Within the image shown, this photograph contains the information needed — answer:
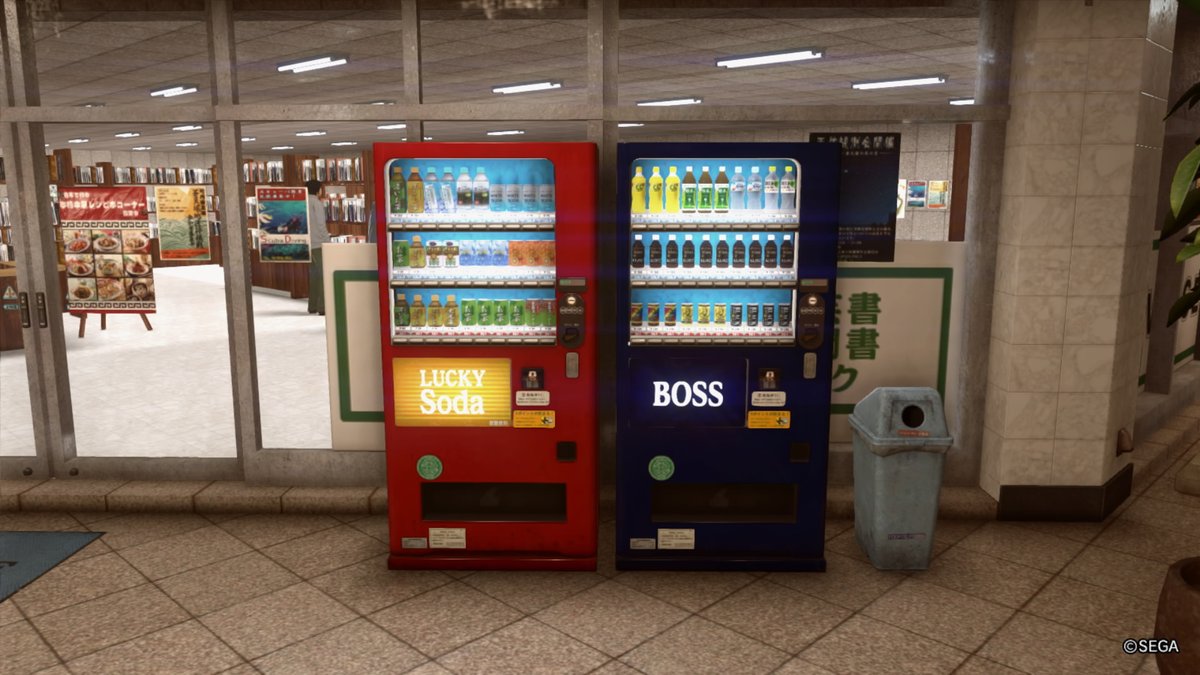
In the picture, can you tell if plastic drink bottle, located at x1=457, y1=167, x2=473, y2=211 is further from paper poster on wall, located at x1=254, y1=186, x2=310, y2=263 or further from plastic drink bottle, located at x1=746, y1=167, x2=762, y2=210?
paper poster on wall, located at x1=254, y1=186, x2=310, y2=263

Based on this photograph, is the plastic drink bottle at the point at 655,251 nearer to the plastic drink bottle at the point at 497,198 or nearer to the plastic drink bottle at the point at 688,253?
the plastic drink bottle at the point at 688,253

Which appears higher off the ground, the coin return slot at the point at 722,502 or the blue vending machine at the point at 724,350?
the blue vending machine at the point at 724,350

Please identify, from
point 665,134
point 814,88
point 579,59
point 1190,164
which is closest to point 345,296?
point 1190,164

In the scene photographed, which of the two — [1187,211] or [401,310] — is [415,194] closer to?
[401,310]

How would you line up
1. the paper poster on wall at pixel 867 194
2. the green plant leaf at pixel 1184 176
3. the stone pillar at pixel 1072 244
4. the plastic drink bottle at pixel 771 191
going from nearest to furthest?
the green plant leaf at pixel 1184 176 → the plastic drink bottle at pixel 771 191 → the stone pillar at pixel 1072 244 → the paper poster on wall at pixel 867 194

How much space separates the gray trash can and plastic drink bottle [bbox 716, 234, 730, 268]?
101 centimetres

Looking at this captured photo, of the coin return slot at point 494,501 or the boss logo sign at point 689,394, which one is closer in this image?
the boss logo sign at point 689,394

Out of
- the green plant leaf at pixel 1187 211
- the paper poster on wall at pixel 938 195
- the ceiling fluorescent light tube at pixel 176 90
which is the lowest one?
the green plant leaf at pixel 1187 211

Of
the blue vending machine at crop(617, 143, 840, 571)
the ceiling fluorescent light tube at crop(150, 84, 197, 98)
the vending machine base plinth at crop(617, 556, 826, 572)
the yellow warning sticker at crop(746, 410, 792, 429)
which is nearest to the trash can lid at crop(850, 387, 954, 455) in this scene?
the blue vending machine at crop(617, 143, 840, 571)

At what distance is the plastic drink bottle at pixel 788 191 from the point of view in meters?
3.69

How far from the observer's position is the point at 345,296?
14.8 ft

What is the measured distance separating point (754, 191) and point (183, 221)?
4.34m

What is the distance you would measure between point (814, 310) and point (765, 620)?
1370 mm

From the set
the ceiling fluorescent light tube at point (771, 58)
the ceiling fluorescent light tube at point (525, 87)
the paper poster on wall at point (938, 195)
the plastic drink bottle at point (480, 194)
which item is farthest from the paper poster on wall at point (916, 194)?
the plastic drink bottle at point (480, 194)
